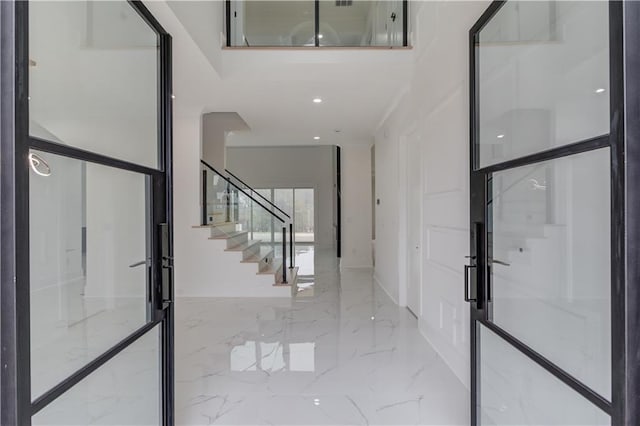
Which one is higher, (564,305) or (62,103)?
(62,103)

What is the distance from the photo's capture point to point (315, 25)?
429 centimetres

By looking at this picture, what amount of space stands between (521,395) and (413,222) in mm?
3098

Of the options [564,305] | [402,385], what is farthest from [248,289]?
[564,305]

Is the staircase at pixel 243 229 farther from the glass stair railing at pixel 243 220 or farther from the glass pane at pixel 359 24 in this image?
the glass pane at pixel 359 24

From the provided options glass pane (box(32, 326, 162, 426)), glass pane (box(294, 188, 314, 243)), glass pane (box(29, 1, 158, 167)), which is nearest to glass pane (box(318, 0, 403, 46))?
glass pane (box(29, 1, 158, 167))

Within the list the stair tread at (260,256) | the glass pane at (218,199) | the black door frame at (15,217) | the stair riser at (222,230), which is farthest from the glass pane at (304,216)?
the black door frame at (15,217)

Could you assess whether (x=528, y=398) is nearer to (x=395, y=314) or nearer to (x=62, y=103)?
(x=62, y=103)

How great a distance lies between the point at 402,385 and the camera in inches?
109

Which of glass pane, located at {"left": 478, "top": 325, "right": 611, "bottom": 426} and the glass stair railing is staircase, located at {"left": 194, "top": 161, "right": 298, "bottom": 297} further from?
glass pane, located at {"left": 478, "top": 325, "right": 611, "bottom": 426}

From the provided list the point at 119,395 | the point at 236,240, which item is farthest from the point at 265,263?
the point at 119,395

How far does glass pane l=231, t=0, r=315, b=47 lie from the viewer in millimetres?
4176

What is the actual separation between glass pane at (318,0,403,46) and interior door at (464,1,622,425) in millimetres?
2279

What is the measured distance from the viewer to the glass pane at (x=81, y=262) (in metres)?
1.19

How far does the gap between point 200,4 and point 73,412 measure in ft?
10.9
